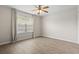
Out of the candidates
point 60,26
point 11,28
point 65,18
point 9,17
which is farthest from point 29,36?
point 65,18

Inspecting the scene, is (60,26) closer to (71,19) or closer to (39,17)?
(71,19)

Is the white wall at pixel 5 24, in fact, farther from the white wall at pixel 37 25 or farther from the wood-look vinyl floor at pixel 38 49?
the white wall at pixel 37 25

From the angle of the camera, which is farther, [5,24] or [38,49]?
[5,24]

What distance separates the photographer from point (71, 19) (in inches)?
168

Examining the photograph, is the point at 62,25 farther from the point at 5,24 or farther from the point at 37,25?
the point at 5,24

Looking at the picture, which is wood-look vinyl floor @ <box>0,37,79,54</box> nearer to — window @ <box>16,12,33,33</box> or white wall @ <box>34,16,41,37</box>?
window @ <box>16,12,33,33</box>

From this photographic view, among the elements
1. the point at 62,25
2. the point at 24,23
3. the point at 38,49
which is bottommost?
the point at 38,49

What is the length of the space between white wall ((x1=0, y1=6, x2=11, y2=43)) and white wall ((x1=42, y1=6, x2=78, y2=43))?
131 inches

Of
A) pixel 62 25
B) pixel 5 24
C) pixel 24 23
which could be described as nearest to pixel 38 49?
Answer: pixel 5 24

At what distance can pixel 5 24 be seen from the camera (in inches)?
142

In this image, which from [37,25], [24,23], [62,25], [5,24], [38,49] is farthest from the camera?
[37,25]

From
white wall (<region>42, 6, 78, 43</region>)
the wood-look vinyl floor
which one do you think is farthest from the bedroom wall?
white wall (<region>42, 6, 78, 43</region>)

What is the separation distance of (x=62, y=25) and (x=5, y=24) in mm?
3738

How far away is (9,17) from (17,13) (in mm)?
683
